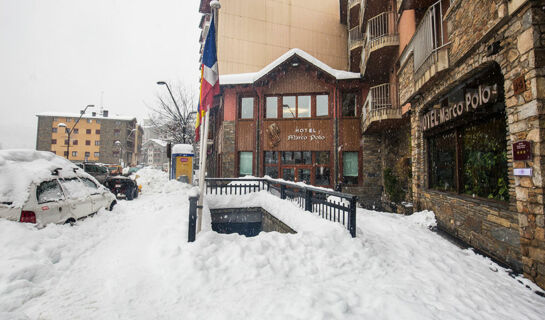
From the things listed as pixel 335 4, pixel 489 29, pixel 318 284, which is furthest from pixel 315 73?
pixel 318 284

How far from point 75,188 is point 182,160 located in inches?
462

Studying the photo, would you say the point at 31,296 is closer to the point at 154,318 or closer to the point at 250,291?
the point at 154,318

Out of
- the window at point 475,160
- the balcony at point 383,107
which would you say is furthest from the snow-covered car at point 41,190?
the balcony at point 383,107

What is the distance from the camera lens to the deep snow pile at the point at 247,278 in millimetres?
3016

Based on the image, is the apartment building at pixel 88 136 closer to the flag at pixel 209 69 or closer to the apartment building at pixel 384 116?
the apartment building at pixel 384 116

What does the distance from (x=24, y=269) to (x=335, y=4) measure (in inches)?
992

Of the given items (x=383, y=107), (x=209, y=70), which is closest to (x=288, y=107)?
(x=383, y=107)

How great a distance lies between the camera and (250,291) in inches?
134

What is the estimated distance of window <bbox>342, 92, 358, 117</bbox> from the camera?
16141 millimetres

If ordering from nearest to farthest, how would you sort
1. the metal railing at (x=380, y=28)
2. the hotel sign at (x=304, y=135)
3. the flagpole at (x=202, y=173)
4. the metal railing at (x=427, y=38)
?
the flagpole at (x=202, y=173), the metal railing at (x=427, y=38), the metal railing at (x=380, y=28), the hotel sign at (x=304, y=135)

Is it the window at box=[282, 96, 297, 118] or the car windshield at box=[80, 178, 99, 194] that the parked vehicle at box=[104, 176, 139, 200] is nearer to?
the car windshield at box=[80, 178, 99, 194]

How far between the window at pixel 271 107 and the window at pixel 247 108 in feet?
3.32

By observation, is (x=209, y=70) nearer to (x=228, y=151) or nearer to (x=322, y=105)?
(x=228, y=151)

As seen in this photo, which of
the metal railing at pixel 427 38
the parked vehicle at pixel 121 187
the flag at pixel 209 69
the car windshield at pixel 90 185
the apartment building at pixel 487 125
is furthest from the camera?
the parked vehicle at pixel 121 187
